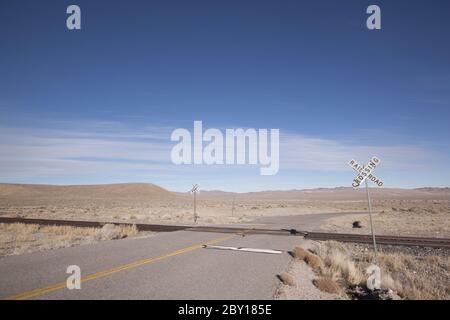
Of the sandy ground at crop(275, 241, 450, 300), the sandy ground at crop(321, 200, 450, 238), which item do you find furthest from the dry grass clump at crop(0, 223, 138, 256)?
the sandy ground at crop(321, 200, 450, 238)

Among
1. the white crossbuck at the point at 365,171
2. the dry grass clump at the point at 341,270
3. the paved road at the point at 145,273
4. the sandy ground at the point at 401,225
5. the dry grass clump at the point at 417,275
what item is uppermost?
the white crossbuck at the point at 365,171

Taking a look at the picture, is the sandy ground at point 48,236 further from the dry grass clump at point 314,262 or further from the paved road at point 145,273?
the dry grass clump at point 314,262

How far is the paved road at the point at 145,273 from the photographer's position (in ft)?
26.3

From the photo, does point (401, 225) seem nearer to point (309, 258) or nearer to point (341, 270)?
point (309, 258)

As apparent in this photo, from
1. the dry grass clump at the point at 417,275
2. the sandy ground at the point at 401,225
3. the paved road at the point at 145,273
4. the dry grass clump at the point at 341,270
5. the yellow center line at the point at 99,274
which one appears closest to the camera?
the yellow center line at the point at 99,274

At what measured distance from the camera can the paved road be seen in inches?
316

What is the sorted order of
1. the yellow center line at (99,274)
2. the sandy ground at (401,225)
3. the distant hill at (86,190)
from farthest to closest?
the distant hill at (86,190)
the sandy ground at (401,225)
the yellow center line at (99,274)

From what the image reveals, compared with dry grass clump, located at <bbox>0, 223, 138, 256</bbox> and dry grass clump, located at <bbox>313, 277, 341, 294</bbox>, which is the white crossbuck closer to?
dry grass clump, located at <bbox>313, 277, 341, 294</bbox>

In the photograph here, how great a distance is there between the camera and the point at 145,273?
390 inches

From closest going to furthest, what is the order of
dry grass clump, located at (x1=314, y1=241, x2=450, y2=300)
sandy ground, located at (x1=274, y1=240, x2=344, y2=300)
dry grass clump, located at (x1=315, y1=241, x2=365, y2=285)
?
→ sandy ground, located at (x1=274, y1=240, x2=344, y2=300), dry grass clump, located at (x1=314, y1=241, x2=450, y2=300), dry grass clump, located at (x1=315, y1=241, x2=365, y2=285)

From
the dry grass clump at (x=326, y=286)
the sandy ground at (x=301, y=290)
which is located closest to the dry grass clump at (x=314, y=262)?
the sandy ground at (x=301, y=290)

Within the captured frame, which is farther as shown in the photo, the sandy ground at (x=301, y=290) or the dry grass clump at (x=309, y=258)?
the dry grass clump at (x=309, y=258)
